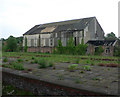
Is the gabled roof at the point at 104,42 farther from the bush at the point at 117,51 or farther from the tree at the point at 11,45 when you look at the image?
the tree at the point at 11,45

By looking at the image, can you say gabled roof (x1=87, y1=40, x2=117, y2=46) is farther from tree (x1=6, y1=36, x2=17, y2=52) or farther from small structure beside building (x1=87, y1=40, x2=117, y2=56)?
tree (x1=6, y1=36, x2=17, y2=52)

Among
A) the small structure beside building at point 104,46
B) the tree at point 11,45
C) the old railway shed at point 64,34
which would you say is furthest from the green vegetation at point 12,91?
the tree at point 11,45

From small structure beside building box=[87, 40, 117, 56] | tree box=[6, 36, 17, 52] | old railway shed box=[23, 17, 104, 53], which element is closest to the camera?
small structure beside building box=[87, 40, 117, 56]

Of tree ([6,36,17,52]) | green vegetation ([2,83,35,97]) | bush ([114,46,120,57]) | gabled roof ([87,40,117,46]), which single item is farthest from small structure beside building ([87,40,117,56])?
tree ([6,36,17,52])

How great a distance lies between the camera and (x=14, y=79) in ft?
20.3

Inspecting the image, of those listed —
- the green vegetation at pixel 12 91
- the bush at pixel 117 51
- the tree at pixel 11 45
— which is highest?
the tree at pixel 11 45

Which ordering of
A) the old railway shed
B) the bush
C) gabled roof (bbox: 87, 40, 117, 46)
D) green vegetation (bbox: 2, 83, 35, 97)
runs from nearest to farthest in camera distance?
green vegetation (bbox: 2, 83, 35, 97) → the bush → gabled roof (bbox: 87, 40, 117, 46) → the old railway shed

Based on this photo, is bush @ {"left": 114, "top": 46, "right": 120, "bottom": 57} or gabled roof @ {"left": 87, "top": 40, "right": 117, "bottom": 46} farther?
gabled roof @ {"left": 87, "top": 40, "right": 117, "bottom": 46}

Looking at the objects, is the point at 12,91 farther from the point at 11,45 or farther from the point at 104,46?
the point at 11,45

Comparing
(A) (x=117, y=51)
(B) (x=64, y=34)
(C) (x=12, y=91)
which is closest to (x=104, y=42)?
(A) (x=117, y=51)

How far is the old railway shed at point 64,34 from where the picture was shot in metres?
28.7

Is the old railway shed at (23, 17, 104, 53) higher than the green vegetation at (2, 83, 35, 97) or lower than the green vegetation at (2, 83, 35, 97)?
higher

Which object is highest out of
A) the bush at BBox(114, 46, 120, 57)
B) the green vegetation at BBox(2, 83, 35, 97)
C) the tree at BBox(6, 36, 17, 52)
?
the tree at BBox(6, 36, 17, 52)

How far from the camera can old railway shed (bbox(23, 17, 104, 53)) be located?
2870 centimetres
